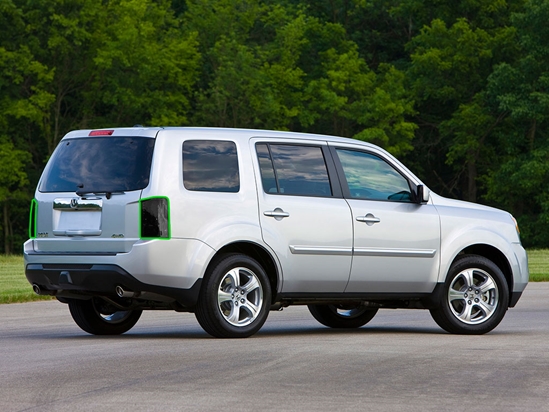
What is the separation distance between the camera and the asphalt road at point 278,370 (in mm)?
7898

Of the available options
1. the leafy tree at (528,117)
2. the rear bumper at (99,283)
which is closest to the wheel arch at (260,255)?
the rear bumper at (99,283)

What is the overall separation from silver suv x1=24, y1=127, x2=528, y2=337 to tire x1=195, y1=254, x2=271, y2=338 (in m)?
0.01

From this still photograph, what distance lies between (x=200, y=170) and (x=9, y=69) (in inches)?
1961

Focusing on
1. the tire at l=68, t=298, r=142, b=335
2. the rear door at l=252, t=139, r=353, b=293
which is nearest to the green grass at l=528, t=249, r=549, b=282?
the rear door at l=252, t=139, r=353, b=293

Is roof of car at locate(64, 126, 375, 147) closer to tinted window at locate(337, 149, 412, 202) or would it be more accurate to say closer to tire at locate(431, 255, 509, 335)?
tinted window at locate(337, 149, 412, 202)

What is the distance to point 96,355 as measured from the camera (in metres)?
10.6

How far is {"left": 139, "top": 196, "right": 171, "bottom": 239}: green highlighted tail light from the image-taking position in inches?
455

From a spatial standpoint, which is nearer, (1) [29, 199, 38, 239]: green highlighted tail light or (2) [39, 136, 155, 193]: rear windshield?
(2) [39, 136, 155, 193]: rear windshield

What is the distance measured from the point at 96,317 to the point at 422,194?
3.53 meters

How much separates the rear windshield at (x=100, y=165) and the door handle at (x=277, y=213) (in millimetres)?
1256

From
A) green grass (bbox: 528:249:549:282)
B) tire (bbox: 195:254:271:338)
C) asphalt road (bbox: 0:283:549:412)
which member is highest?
tire (bbox: 195:254:271:338)

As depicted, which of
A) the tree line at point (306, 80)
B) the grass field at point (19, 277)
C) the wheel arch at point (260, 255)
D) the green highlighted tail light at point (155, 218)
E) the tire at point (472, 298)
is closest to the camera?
the green highlighted tail light at point (155, 218)

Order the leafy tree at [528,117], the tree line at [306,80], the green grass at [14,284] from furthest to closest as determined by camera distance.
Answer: the tree line at [306,80]
the leafy tree at [528,117]
the green grass at [14,284]

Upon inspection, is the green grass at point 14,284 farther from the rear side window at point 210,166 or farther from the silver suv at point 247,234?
the rear side window at point 210,166
